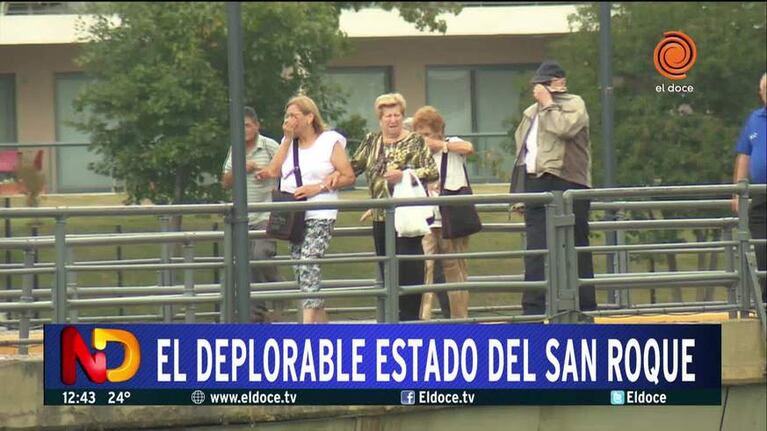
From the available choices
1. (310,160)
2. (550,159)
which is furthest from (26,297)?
(550,159)

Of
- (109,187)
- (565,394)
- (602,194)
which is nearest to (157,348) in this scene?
(565,394)

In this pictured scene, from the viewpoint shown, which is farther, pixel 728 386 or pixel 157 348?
pixel 728 386

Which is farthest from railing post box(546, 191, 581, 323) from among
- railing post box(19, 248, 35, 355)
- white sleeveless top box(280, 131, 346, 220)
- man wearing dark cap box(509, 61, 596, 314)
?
railing post box(19, 248, 35, 355)

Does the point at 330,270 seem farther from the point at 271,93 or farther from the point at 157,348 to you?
the point at 157,348

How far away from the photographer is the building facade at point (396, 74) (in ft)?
45.0

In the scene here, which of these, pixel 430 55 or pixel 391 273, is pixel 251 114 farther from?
pixel 430 55

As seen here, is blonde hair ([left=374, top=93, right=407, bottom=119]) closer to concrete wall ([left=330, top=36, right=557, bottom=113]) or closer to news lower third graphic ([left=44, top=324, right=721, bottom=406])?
news lower third graphic ([left=44, top=324, right=721, bottom=406])

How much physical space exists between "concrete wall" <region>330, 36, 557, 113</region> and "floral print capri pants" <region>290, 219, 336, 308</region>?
310 cm

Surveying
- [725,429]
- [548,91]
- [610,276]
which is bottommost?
[725,429]

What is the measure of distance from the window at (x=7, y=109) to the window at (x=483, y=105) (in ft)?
9.45

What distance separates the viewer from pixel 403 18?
46.0ft

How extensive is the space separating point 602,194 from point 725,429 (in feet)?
4.87

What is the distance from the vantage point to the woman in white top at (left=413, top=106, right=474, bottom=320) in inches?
477

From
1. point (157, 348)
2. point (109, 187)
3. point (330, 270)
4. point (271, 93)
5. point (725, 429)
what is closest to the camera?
point (157, 348)
